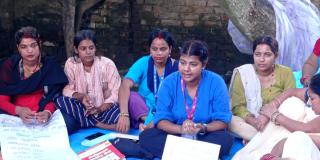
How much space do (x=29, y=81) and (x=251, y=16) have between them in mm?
2527

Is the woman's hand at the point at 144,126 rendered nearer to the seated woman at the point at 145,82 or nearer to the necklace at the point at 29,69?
the seated woman at the point at 145,82

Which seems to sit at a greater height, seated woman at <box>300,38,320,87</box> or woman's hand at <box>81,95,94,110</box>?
seated woman at <box>300,38,320,87</box>

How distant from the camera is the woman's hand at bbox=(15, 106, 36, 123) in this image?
14.2 feet

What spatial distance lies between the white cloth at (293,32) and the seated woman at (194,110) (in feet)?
6.64

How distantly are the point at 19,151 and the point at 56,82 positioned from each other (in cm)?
84

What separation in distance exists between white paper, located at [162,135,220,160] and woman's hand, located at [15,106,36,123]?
127 centimetres

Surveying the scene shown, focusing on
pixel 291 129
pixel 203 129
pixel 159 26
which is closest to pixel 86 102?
pixel 203 129

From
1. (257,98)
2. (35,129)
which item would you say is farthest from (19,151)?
(257,98)

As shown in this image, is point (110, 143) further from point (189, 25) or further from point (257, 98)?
point (189, 25)

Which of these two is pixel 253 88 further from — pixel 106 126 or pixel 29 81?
pixel 29 81

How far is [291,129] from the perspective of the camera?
3793 millimetres

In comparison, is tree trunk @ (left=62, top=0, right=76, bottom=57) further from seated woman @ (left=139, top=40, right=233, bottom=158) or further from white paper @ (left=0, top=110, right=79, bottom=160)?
seated woman @ (left=139, top=40, right=233, bottom=158)

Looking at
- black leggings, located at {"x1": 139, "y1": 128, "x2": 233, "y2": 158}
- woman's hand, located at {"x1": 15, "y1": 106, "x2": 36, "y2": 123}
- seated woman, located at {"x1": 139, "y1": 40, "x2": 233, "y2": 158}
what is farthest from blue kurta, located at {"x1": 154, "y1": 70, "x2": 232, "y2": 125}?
woman's hand, located at {"x1": 15, "y1": 106, "x2": 36, "y2": 123}

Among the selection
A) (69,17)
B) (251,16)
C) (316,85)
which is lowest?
(316,85)
